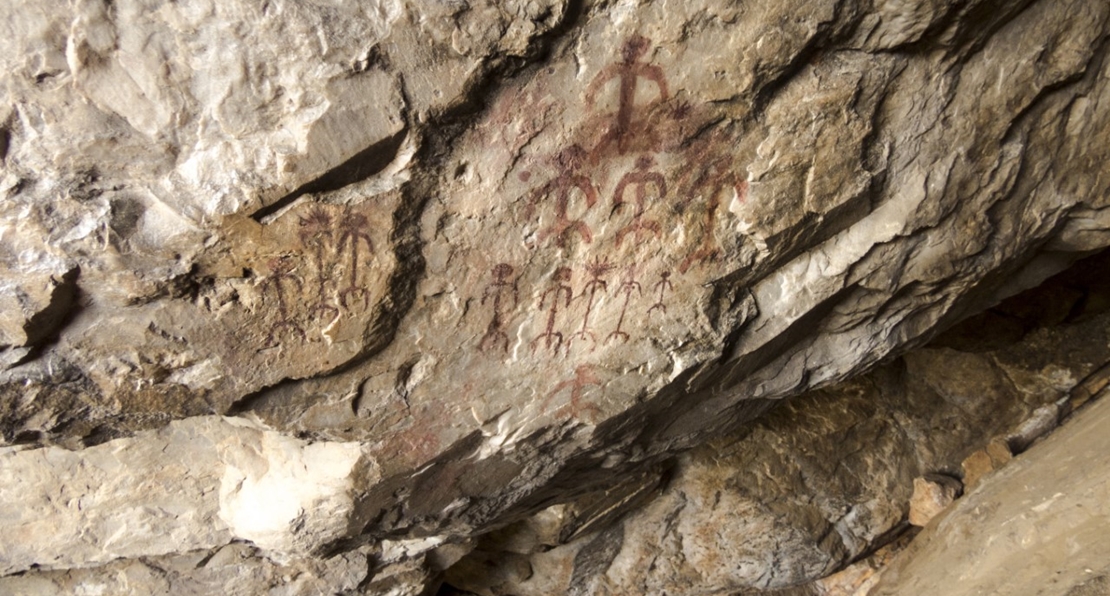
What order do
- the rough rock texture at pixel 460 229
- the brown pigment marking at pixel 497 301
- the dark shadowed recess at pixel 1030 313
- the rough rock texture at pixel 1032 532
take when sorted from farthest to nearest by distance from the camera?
the dark shadowed recess at pixel 1030 313
the rough rock texture at pixel 1032 532
the brown pigment marking at pixel 497 301
the rough rock texture at pixel 460 229

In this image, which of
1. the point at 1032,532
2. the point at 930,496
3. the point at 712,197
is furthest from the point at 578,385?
the point at 930,496

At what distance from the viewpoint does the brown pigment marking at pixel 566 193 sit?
5.91 ft

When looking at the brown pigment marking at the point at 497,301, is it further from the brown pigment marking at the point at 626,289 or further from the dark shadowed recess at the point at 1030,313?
the dark shadowed recess at the point at 1030,313

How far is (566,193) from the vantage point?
184 cm


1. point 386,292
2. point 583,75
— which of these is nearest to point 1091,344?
point 583,75

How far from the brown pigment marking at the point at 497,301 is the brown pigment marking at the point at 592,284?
0.59ft

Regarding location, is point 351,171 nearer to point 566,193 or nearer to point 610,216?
point 566,193

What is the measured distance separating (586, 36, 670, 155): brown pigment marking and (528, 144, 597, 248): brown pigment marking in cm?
7

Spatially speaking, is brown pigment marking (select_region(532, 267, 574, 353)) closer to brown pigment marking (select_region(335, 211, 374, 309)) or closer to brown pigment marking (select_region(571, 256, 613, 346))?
brown pigment marking (select_region(571, 256, 613, 346))

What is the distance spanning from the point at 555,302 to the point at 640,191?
13.4 inches

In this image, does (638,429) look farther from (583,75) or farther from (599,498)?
(583,75)

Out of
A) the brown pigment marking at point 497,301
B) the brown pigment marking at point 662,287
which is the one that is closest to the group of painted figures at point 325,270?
the brown pigment marking at point 497,301

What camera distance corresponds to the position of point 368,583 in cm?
277

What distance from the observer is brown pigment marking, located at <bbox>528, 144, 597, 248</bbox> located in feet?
5.91
